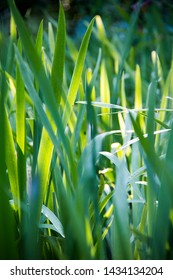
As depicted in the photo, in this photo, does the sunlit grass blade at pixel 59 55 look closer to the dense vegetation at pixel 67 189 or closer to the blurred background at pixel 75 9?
the dense vegetation at pixel 67 189

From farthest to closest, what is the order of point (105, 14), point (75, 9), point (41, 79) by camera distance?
point (75, 9)
point (105, 14)
point (41, 79)

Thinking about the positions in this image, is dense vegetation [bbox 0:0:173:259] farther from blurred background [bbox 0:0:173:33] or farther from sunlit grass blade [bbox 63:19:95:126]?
blurred background [bbox 0:0:173:33]

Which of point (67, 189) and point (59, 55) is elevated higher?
point (59, 55)

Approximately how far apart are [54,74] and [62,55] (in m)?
0.02

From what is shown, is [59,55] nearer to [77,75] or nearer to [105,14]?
[77,75]

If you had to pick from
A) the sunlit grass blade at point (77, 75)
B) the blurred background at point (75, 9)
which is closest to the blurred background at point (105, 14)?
the blurred background at point (75, 9)

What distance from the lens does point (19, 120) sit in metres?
0.40

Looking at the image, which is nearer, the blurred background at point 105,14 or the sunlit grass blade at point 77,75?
the sunlit grass blade at point 77,75

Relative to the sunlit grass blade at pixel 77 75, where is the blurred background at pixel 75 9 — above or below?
above

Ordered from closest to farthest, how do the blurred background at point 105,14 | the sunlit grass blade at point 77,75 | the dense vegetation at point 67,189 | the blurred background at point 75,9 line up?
the dense vegetation at point 67,189, the sunlit grass blade at point 77,75, the blurred background at point 105,14, the blurred background at point 75,9

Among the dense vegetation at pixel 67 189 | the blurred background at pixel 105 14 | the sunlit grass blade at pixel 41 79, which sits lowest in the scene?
the dense vegetation at pixel 67 189

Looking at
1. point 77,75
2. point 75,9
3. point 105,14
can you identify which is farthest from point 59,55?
point 75,9

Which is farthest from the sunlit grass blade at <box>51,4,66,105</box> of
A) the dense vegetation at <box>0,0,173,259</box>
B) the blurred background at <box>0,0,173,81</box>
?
the blurred background at <box>0,0,173,81</box>
